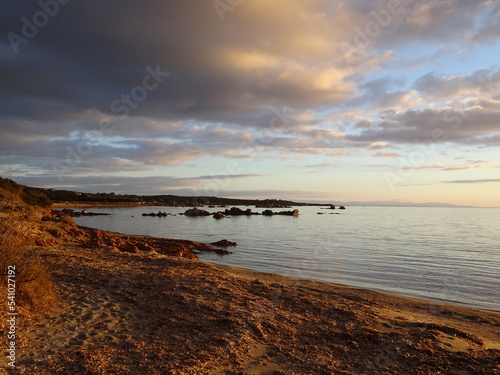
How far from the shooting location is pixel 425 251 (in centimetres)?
2938

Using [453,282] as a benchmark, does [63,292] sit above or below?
above

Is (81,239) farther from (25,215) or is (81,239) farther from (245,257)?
(25,215)

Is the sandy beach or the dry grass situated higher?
the dry grass

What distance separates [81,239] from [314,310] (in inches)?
875

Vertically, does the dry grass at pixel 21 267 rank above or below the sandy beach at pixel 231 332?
above

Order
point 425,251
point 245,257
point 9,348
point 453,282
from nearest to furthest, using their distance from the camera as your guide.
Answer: point 9,348 < point 453,282 < point 245,257 < point 425,251

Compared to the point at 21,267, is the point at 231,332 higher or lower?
lower

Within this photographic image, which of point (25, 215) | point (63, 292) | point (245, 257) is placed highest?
point (25, 215)

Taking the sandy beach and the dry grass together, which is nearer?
the sandy beach

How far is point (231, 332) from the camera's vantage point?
8148 mm

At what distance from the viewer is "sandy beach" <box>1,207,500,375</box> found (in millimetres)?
6430

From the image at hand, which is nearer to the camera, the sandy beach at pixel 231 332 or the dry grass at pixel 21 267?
the sandy beach at pixel 231 332

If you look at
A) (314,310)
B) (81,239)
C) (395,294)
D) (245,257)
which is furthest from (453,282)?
(81,239)

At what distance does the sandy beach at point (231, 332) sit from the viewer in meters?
6.43
